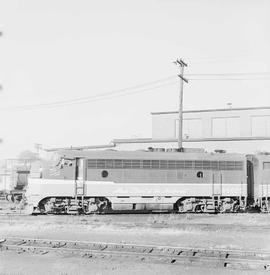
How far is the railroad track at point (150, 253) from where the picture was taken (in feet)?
33.3

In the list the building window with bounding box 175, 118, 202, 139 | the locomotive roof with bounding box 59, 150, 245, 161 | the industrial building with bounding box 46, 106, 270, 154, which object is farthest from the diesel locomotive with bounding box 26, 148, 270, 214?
the building window with bounding box 175, 118, 202, 139

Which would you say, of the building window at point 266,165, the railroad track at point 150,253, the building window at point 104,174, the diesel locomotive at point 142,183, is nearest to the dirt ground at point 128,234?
the railroad track at point 150,253

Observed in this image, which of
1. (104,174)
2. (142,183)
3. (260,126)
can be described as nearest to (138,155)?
(142,183)

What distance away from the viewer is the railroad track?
10.1 metres

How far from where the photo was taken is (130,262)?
10.4 metres

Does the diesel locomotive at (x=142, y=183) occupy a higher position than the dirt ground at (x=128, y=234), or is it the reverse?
the diesel locomotive at (x=142, y=183)

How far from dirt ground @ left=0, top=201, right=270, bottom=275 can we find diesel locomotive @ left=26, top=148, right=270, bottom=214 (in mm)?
806

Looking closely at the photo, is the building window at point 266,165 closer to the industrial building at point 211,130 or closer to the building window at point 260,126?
the industrial building at point 211,130

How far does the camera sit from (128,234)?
14742 mm

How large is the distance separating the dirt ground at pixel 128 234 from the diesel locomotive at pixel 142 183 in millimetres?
806

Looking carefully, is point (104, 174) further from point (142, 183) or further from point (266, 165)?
point (266, 165)

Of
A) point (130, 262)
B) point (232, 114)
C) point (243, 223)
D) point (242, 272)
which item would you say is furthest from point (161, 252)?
point (232, 114)

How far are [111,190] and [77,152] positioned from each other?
2.58m

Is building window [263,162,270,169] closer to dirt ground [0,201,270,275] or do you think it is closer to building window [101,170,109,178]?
dirt ground [0,201,270,275]
